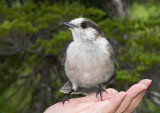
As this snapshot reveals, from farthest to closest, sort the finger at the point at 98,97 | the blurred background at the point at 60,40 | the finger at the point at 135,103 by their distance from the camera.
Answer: the blurred background at the point at 60,40, the finger at the point at 98,97, the finger at the point at 135,103

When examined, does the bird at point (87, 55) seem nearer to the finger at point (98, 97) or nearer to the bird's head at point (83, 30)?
the bird's head at point (83, 30)

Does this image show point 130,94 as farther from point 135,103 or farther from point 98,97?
point 98,97

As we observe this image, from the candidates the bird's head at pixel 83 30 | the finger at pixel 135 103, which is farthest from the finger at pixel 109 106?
the bird's head at pixel 83 30

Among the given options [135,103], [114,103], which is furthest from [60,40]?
[114,103]

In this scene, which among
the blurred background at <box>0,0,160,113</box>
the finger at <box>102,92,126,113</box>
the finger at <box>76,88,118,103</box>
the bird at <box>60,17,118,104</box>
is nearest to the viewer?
the finger at <box>102,92,126,113</box>

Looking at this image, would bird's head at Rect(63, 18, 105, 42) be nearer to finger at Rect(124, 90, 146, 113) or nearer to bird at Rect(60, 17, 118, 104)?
bird at Rect(60, 17, 118, 104)

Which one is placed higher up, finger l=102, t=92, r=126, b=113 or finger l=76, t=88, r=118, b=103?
finger l=102, t=92, r=126, b=113

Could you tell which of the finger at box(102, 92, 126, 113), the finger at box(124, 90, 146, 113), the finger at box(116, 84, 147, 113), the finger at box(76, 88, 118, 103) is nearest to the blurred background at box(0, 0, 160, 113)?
the finger at box(76, 88, 118, 103)
